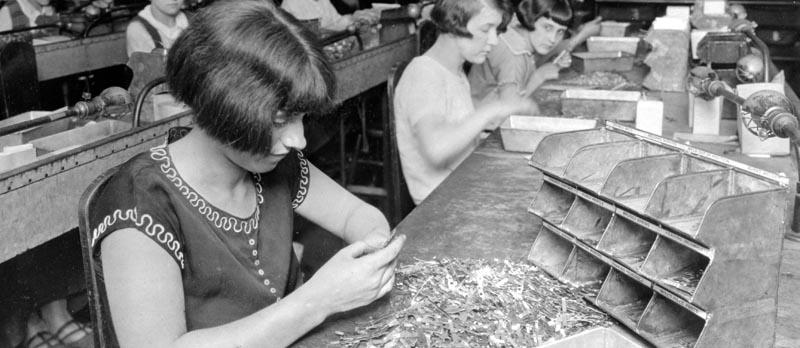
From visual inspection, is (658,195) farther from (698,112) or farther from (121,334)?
(698,112)

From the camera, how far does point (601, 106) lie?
135 inches

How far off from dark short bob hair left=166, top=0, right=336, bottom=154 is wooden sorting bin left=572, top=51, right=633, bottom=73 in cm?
343

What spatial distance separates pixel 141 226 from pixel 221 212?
0.22 meters

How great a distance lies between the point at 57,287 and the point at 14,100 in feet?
4.51

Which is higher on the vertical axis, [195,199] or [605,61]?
[195,199]

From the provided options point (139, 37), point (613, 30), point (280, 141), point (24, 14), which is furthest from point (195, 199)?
point (24, 14)

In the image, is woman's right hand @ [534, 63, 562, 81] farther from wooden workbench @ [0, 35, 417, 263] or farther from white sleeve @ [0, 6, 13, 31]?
white sleeve @ [0, 6, 13, 31]

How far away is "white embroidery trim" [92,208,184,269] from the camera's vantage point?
1538 mm

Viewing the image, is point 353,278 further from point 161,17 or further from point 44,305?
point 161,17

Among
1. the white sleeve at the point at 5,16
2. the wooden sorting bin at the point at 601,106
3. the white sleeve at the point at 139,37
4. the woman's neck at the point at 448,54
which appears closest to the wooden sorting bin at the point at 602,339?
the wooden sorting bin at the point at 601,106

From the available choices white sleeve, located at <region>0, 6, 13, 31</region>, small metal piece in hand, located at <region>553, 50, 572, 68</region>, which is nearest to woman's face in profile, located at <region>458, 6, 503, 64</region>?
small metal piece in hand, located at <region>553, 50, 572, 68</region>

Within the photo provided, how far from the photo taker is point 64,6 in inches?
283

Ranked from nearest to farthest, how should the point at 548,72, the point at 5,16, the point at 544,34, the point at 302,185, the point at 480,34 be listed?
the point at 302,185, the point at 480,34, the point at 548,72, the point at 544,34, the point at 5,16

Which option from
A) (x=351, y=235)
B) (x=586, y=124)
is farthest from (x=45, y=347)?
(x=586, y=124)
